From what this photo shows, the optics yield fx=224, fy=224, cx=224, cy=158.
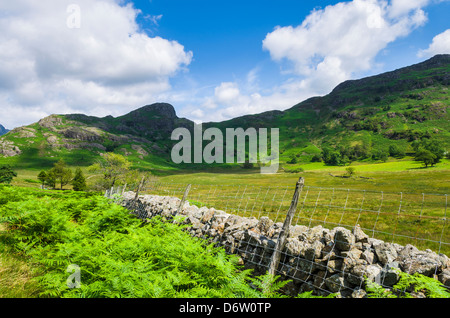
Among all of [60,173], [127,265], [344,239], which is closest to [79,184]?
[60,173]

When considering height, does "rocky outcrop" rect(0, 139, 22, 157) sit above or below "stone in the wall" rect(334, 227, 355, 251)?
above

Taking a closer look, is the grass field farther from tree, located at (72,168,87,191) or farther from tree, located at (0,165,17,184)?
tree, located at (0,165,17,184)

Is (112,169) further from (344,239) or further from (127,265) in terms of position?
(344,239)

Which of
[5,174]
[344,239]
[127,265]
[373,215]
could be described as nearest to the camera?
[127,265]

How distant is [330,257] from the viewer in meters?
5.27

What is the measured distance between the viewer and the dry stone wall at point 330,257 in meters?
4.37

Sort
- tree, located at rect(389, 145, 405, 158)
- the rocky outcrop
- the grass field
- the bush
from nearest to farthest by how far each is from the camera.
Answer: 1. the bush
2. the grass field
3. tree, located at rect(389, 145, 405, 158)
4. the rocky outcrop

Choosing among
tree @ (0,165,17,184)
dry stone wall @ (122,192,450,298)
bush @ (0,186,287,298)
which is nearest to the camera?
bush @ (0,186,287,298)

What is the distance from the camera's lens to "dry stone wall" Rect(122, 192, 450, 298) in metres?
4.37

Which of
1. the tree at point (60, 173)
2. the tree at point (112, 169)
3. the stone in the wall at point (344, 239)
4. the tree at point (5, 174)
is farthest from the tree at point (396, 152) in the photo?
the tree at point (5, 174)

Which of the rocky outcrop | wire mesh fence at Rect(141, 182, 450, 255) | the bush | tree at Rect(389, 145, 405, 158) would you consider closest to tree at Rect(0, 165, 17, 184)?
wire mesh fence at Rect(141, 182, 450, 255)
